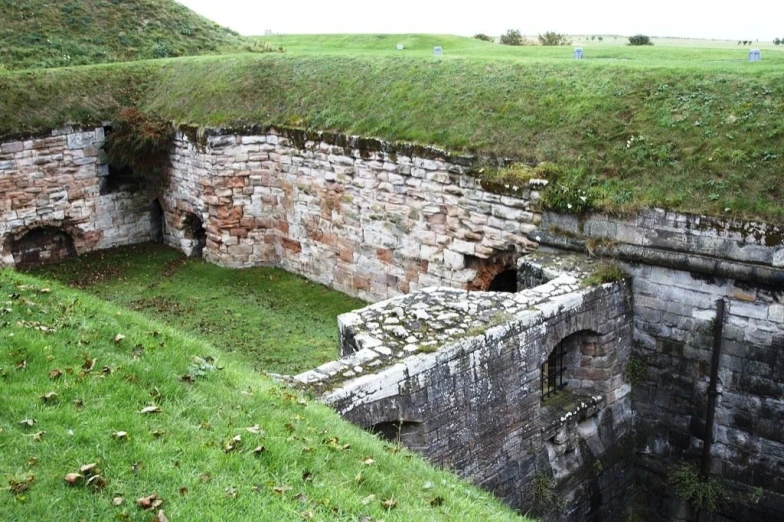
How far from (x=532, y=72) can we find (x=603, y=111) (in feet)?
7.20

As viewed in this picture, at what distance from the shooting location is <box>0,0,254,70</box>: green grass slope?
2378cm

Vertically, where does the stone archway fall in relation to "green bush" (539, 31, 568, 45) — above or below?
below

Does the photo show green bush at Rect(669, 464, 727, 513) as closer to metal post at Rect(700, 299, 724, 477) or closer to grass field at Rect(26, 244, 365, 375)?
metal post at Rect(700, 299, 724, 477)

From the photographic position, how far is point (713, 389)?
10742 millimetres

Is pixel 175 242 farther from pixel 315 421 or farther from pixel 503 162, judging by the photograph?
pixel 315 421

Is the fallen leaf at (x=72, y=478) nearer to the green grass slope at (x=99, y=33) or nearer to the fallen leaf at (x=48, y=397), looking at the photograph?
the fallen leaf at (x=48, y=397)

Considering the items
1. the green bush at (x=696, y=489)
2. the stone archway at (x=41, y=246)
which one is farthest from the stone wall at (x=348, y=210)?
the green bush at (x=696, y=489)

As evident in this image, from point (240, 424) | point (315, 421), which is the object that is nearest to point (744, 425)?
point (315, 421)

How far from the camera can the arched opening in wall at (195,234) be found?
19.2 m

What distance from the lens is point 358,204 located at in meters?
15.6

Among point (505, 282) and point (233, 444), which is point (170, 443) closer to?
point (233, 444)

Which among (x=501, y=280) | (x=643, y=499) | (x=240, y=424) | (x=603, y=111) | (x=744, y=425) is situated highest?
(x=603, y=111)

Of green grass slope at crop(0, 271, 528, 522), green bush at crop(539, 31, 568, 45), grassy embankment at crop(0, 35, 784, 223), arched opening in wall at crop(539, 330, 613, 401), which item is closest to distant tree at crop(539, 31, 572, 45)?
green bush at crop(539, 31, 568, 45)

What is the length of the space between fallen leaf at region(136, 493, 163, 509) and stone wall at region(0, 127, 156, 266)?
1419 centimetres
